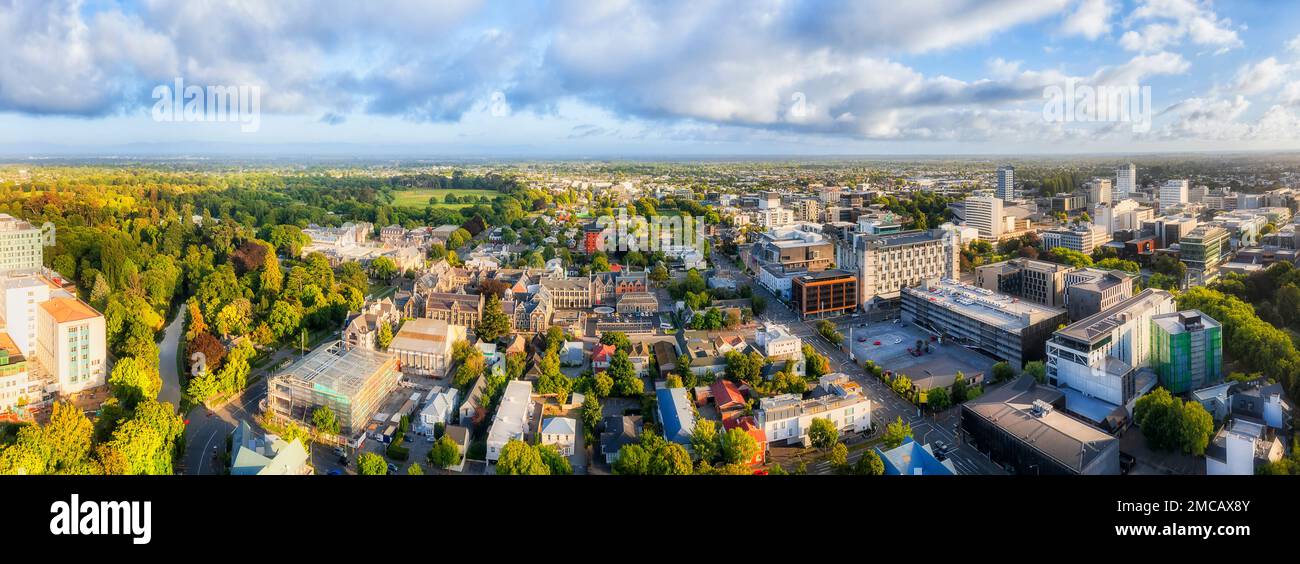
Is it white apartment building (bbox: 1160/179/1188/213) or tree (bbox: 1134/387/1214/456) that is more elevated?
white apartment building (bbox: 1160/179/1188/213)

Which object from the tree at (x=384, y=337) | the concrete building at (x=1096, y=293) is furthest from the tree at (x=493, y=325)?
the concrete building at (x=1096, y=293)

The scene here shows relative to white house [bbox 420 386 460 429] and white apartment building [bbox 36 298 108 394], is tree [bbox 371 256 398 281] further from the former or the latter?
white house [bbox 420 386 460 429]

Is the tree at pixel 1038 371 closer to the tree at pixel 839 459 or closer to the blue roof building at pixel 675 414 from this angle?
the tree at pixel 839 459

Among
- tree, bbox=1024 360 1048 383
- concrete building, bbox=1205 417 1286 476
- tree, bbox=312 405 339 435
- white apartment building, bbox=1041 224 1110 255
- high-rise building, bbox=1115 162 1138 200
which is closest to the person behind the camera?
concrete building, bbox=1205 417 1286 476

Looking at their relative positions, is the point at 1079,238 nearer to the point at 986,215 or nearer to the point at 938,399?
the point at 986,215

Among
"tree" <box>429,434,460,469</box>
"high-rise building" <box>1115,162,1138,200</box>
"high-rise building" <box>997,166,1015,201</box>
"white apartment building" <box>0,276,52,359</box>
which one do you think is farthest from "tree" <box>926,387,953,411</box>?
"high-rise building" <box>997,166,1015,201</box>
